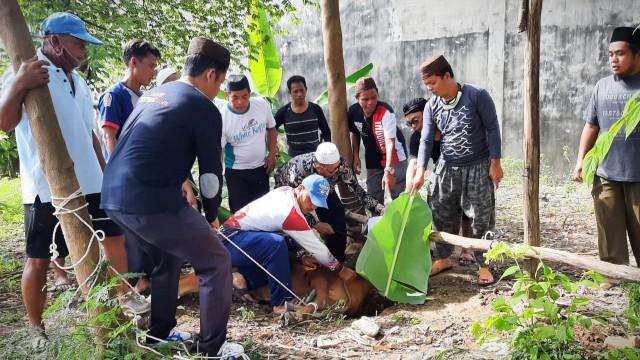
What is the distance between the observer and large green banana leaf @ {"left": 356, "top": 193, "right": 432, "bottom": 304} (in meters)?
4.04

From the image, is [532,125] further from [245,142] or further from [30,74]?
[30,74]

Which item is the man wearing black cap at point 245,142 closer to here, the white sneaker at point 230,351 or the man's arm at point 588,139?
the white sneaker at point 230,351

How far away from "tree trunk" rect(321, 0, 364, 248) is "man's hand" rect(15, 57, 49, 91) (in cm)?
286

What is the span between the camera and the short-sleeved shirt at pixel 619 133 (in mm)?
3547

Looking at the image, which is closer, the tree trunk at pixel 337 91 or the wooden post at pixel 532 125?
the wooden post at pixel 532 125

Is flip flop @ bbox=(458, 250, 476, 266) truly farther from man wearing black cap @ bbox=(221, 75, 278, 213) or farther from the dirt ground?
man wearing black cap @ bbox=(221, 75, 278, 213)

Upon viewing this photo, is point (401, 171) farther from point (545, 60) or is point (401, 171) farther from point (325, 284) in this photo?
point (545, 60)

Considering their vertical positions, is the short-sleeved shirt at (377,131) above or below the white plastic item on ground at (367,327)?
above

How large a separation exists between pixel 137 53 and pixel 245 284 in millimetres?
1885

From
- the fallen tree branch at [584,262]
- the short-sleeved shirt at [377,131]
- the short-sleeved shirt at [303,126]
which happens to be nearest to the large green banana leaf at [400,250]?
the fallen tree branch at [584,262]

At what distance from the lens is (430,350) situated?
3.05m

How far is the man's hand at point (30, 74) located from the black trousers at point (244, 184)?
239 cm

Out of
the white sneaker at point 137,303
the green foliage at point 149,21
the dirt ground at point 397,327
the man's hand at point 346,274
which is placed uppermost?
the green foliage at point 149,21

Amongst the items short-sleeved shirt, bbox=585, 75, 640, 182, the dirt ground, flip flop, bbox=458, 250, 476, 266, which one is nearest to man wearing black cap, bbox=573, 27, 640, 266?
short-sleeved shirt, bbox=585, 75, 640, 182
